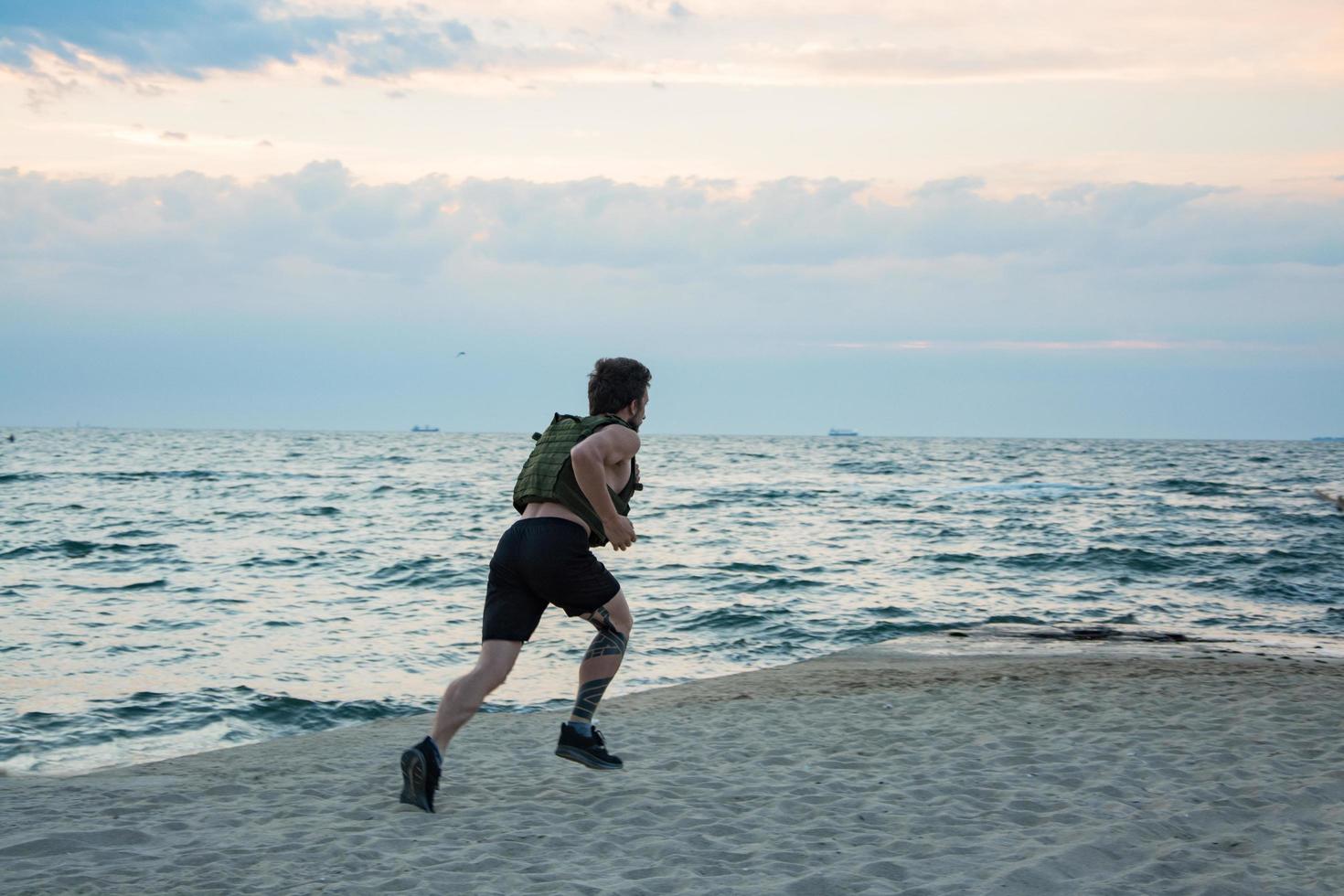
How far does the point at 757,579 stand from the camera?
16797mm

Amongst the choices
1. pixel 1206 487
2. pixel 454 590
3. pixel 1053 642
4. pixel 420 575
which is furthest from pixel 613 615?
pixel 1206 487

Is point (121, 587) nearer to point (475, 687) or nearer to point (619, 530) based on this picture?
point (475, 687)

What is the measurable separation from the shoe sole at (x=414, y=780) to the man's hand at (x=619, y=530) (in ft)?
4.25

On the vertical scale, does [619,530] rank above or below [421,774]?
above

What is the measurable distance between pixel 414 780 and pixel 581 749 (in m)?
0.83

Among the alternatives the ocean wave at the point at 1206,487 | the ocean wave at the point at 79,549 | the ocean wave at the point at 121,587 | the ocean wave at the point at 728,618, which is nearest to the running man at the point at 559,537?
the ocean wave at the point at 728,618

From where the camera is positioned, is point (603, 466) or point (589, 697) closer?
point (603, 466)

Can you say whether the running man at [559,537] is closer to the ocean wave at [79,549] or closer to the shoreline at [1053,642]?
the shoreline at [1053,642]

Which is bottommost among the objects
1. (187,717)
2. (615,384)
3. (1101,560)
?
(1101,560)

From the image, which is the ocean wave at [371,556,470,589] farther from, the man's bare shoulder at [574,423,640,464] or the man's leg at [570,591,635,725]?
the man's bare shoulder at [574,423,640,464]

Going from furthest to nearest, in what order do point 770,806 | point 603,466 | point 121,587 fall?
1. point 121,587
2. point 770,806
3. point 603,466

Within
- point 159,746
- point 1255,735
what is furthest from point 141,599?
point 1255,735

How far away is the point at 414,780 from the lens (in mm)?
4934

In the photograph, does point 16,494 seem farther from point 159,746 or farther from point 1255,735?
point 1255,735
